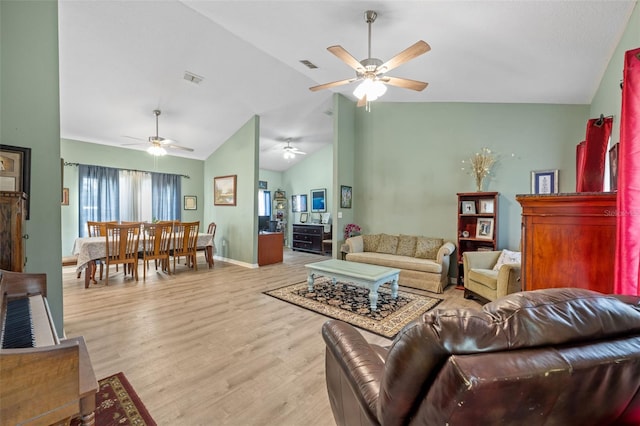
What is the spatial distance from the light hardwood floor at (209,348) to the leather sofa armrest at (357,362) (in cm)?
63

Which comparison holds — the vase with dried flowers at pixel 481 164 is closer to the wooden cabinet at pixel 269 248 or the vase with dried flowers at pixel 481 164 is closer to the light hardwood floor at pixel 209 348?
the light hardwood floor at pixel 209 348

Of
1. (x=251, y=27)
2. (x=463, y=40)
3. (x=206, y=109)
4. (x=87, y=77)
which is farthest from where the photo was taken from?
(x=206, y=109)

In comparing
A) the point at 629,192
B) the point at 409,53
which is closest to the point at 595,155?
the point at 629,192

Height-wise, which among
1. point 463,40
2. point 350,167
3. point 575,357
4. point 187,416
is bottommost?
point 187,416

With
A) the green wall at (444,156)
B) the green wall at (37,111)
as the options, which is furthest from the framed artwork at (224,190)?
the green wall at (37,111)

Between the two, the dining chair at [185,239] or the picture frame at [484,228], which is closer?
the picture frame at [484,228]

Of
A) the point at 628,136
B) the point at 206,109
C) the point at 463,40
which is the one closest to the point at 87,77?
the point at 206,109

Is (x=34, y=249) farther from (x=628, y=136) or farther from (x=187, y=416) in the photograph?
(x=628, y=136)

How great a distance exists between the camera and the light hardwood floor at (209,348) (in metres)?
1.72

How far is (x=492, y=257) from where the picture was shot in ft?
12.7

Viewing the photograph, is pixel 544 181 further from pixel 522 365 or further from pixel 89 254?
pixel 89 254

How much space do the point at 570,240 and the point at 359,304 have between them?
2.35 m

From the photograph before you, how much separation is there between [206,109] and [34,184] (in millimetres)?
3574

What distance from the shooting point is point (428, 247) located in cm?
470
